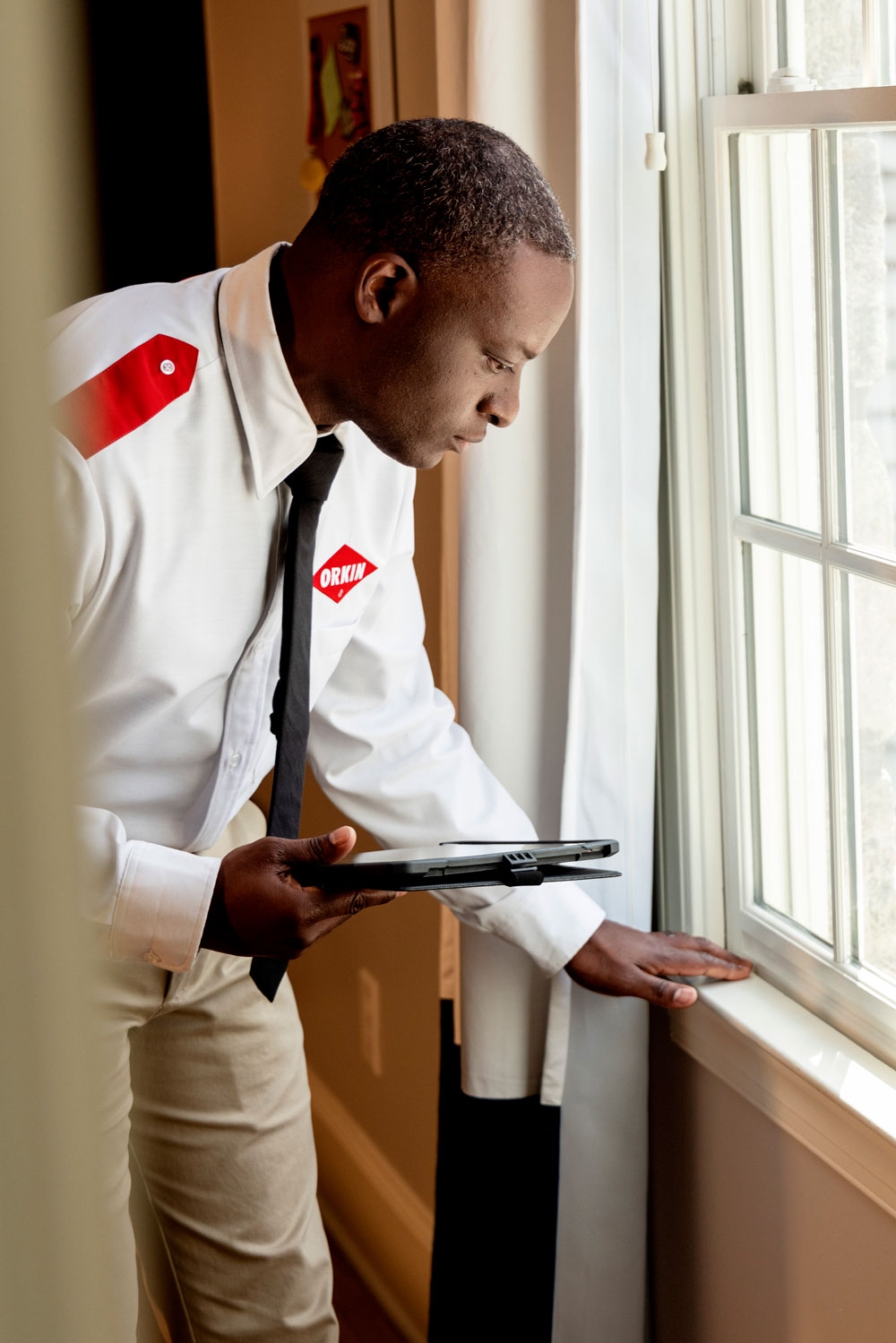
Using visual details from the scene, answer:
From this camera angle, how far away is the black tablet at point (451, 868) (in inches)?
36.8

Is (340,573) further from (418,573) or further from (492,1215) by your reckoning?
(492,1215)

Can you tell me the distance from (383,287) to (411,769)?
21.5 inches

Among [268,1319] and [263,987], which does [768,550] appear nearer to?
[263,987]

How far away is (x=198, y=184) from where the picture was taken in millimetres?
2516

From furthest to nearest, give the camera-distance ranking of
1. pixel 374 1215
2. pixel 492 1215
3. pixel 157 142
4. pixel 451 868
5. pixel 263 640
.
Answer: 1. pixel 157 142
2. pixel 374 1215
3. pixel 492 1215
4. pixel 263 640
5. pixel 451 868

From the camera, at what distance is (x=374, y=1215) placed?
2.20m

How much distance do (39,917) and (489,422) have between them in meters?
1.01

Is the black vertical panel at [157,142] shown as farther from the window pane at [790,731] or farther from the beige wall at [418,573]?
the window pane at [790,731]

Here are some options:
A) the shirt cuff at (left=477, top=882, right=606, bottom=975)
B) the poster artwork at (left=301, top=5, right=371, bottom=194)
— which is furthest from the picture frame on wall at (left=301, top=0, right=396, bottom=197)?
the shirt cuff at (left=477, top=882, right=606, bottom=975)

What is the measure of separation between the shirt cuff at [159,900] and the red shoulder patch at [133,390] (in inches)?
13.2

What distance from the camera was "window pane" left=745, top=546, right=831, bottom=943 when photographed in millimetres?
1348

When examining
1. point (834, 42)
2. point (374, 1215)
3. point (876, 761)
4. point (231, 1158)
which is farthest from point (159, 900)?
point (374, 1215)

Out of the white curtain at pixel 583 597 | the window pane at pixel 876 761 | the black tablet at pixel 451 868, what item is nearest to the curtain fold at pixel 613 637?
the white curtain at pixel 583 597

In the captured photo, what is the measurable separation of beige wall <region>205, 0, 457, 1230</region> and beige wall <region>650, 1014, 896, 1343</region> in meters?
0.51
